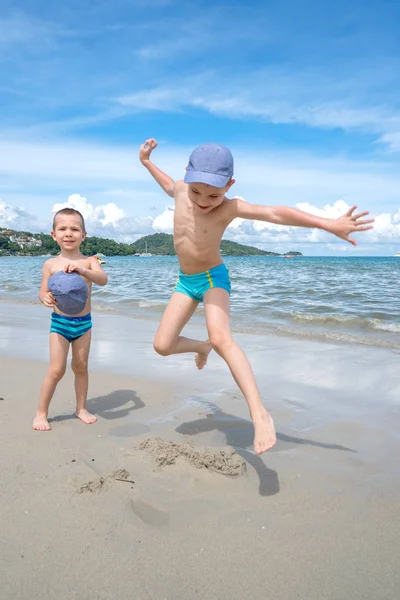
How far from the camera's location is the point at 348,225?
9.96 feet

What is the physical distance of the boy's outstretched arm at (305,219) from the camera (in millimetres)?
3033

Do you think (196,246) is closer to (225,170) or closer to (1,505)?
(225,170)

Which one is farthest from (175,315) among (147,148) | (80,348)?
(147,148)

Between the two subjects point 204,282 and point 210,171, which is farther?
point 204,282

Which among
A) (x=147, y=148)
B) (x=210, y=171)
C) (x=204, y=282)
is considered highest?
(x=147, y=148)

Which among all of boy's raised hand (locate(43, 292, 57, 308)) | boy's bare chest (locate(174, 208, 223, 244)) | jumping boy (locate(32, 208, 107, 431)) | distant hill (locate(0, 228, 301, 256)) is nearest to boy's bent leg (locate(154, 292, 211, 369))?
boy's bare chest (locate(174, 208, 223, 244))

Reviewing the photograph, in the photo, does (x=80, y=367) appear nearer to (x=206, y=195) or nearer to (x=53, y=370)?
(x=53, y=370)

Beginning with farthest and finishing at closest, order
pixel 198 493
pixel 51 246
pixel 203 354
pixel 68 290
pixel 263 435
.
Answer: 1. pixel 51 246
2. pixel 203 354
3. pixel 68 290
4. pixel 263 435
5. pixel 198 493

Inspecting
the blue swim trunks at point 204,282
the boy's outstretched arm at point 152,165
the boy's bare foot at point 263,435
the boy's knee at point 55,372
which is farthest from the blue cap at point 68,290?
the boy's bare foot at point 263,435

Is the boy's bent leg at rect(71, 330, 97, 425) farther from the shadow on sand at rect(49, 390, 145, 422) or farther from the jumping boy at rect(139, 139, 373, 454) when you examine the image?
the jumping boy at rect(139, 139, 373, 454)

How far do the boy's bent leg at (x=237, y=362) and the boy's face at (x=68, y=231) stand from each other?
1.14 meters

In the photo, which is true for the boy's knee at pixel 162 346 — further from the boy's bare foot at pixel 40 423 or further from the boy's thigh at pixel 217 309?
the boy's bare foot at pixel 40 423

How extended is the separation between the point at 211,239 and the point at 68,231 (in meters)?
1.13

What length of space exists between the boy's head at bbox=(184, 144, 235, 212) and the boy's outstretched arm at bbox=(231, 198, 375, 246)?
0.23 metres
